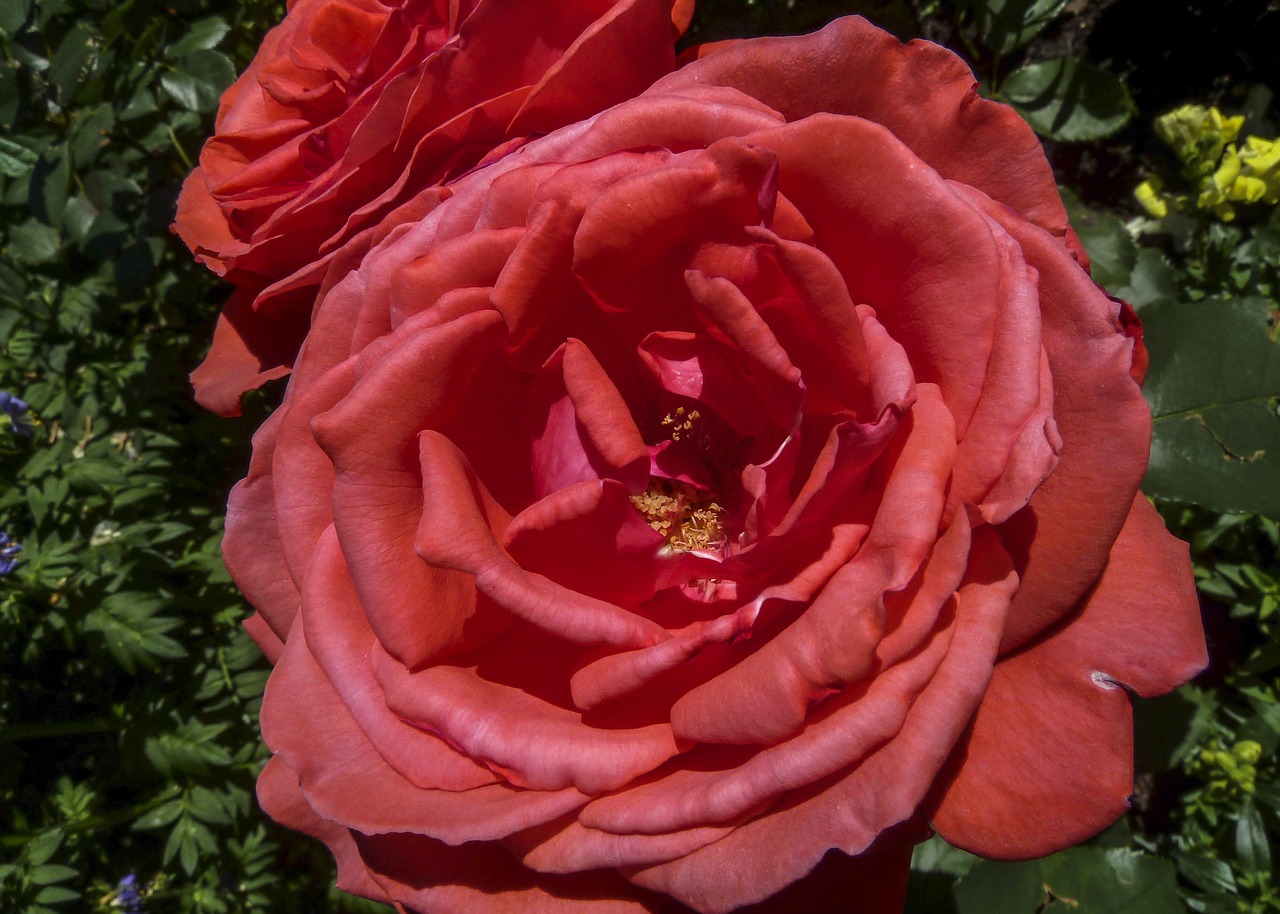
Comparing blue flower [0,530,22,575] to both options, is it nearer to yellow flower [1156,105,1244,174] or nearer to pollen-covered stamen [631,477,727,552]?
pollen-covered stamen [631,477,727,552]

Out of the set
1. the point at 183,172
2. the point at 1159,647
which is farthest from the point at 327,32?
the point at 1159,647

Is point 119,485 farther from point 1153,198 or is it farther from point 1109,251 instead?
point 1153,198

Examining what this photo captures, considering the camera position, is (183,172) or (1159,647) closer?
(1159,647)

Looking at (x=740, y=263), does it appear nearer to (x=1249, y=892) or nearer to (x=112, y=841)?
(x=1249, y=892)

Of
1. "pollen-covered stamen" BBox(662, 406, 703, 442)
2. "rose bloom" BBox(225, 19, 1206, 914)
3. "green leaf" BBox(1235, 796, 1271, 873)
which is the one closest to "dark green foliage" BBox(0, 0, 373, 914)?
"rose bloom" BBox(225, 19, 1206, 914)

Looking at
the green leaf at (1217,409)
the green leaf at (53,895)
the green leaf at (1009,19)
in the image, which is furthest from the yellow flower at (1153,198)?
the green leaf at (53,895)

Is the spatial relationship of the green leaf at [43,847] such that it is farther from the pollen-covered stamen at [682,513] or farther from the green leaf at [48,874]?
the pollen-covered stamen at [682,513]
